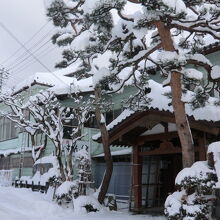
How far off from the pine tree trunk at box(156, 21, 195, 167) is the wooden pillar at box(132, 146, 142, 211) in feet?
16.0

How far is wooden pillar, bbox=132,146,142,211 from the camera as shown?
13.7 m

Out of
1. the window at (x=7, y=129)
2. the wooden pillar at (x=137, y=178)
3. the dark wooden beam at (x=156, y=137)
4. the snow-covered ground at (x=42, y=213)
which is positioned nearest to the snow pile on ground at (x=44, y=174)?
the snow-covered ground at (x=42, y=213)

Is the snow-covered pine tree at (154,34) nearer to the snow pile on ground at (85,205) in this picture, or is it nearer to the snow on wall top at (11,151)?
the snow pile on ground at (85,205)

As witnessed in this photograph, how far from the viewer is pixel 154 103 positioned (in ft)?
38.8

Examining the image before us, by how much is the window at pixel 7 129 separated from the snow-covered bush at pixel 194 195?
65.7 feet

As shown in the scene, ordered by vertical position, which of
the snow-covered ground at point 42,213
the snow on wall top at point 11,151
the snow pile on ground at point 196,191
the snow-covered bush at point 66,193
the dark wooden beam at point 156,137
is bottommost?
the snow-covered ground at point 42,213

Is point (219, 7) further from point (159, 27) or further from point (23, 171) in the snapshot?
point (23, 171)

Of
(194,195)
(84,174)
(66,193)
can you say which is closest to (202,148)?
(194,195)

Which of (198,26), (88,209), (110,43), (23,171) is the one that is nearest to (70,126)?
(23,171)

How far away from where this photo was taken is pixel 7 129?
92.5ft

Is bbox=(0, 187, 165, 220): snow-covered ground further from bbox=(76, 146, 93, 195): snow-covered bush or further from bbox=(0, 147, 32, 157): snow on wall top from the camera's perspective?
bbox=(0, 147, 32, 157): snow on wall top

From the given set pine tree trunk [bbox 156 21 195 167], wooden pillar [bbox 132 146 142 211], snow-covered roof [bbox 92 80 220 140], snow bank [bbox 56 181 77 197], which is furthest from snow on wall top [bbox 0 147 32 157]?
pine tree trunk [bbox 156 21 195 167]

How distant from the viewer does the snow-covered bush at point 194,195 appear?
8.41 metres

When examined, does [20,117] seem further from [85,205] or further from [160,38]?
[160,38]
